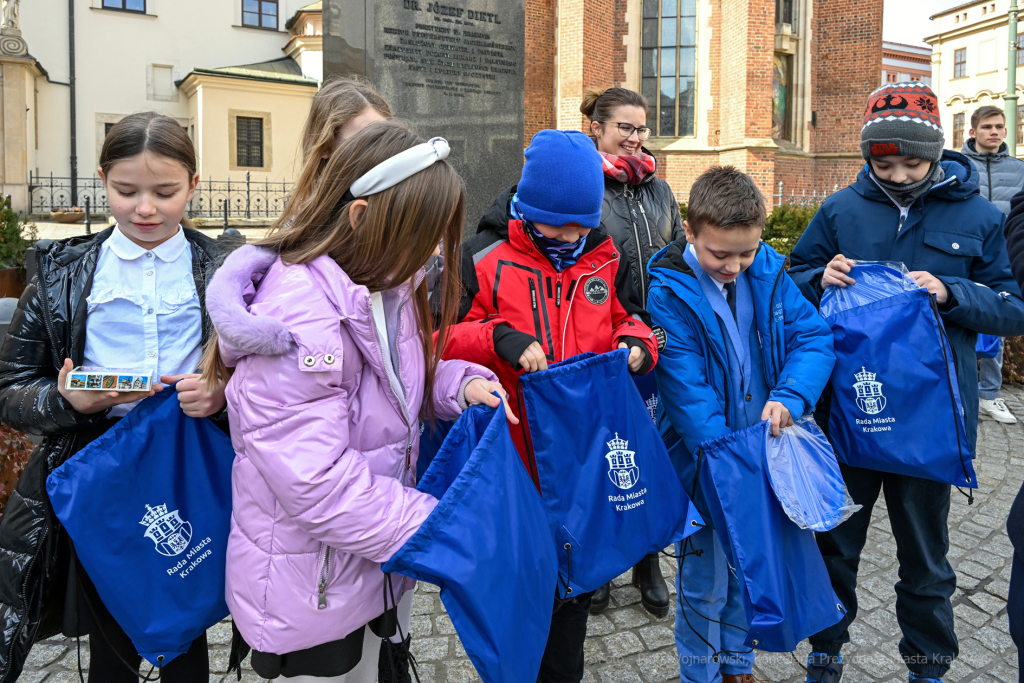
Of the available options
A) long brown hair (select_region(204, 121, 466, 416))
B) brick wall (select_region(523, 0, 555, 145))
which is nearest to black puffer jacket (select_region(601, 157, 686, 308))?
long brown hair (select_region(204, 121, 466, 416))

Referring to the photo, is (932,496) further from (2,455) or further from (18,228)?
(18,228)

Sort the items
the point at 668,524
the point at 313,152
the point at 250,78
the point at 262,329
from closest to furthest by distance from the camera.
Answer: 1. the point at 262,329
2. the point at 668,524
3. the point at 313,152
4. the point at 250,78

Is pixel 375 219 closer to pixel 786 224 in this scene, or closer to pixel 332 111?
pixel 332 111

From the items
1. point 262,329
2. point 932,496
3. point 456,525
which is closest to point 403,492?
point 456,525

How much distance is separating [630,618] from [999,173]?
556cm

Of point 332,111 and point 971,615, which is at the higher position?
point 332,111

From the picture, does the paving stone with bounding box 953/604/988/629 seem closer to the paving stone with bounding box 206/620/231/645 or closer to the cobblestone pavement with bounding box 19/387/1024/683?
the cobblestone pavement with bounding box 19/387/1024/683

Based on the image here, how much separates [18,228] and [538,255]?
5.06 m

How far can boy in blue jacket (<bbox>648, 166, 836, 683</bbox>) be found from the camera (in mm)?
2459

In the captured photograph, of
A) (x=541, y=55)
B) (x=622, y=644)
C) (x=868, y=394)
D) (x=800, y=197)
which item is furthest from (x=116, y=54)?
(x=868, y=394)

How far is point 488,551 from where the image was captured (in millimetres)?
1584

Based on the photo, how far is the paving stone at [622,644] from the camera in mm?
3113

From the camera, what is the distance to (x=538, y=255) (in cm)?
246

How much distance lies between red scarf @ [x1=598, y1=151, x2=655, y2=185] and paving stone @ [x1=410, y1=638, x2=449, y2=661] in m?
2.31
